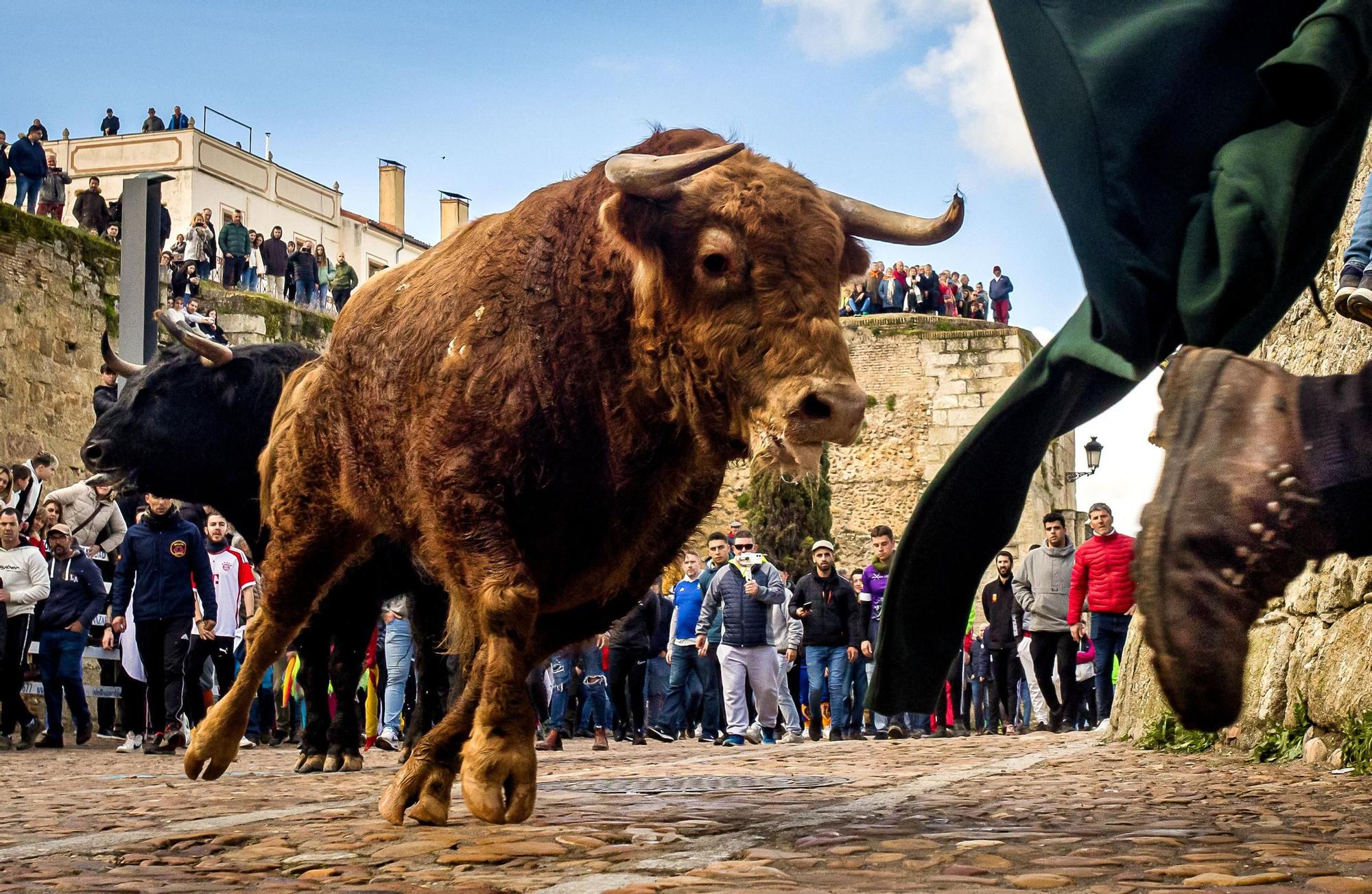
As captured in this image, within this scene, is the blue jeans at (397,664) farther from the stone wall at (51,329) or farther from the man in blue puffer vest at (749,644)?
the stone wall at (51,329)

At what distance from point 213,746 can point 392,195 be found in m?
65.5

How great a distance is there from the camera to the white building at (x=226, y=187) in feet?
183

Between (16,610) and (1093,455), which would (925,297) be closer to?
(1093,455)

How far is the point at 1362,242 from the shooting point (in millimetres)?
5230

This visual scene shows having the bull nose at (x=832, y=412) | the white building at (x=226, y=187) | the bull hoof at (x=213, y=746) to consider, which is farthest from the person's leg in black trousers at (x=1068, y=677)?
the white building at (x=226, y=187)

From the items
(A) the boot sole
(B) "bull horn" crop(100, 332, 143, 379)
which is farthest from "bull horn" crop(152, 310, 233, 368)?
(A) the boot sole

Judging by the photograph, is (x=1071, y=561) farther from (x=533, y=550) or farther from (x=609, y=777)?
(x=533, y=550)

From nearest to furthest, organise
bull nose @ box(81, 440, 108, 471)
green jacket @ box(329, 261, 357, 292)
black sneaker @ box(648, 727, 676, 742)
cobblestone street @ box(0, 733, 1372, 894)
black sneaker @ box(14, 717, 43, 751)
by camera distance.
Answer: cobblestone street @ box(0, 733, 1372, 894), bull nose @ box(81, 440, 108, 471), black sneaker @ box(14, 717, 43, 751), black sneaker @ box(648, 727, 676, 742), green jacket @ box(329, 261, 357, 292)

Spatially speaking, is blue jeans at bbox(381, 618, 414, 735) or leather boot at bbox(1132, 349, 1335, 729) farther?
blue jeans at bbox(381, 618, 414, 735)

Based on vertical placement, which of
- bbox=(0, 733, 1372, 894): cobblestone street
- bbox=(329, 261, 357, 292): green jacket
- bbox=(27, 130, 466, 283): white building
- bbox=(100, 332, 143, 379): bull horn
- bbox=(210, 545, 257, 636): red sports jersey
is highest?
bbox=(27, 130, 466, 283): white building

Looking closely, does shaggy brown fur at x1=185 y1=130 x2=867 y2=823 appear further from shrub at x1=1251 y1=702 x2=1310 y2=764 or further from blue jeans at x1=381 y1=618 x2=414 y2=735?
blue jeans at x1=381 y1=618 x2=414 y2=735

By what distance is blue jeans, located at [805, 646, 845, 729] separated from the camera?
608 inches

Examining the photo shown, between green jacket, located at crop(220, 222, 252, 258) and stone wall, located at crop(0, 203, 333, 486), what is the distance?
327cm

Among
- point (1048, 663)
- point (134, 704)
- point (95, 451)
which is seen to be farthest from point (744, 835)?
point (1048, 663)
